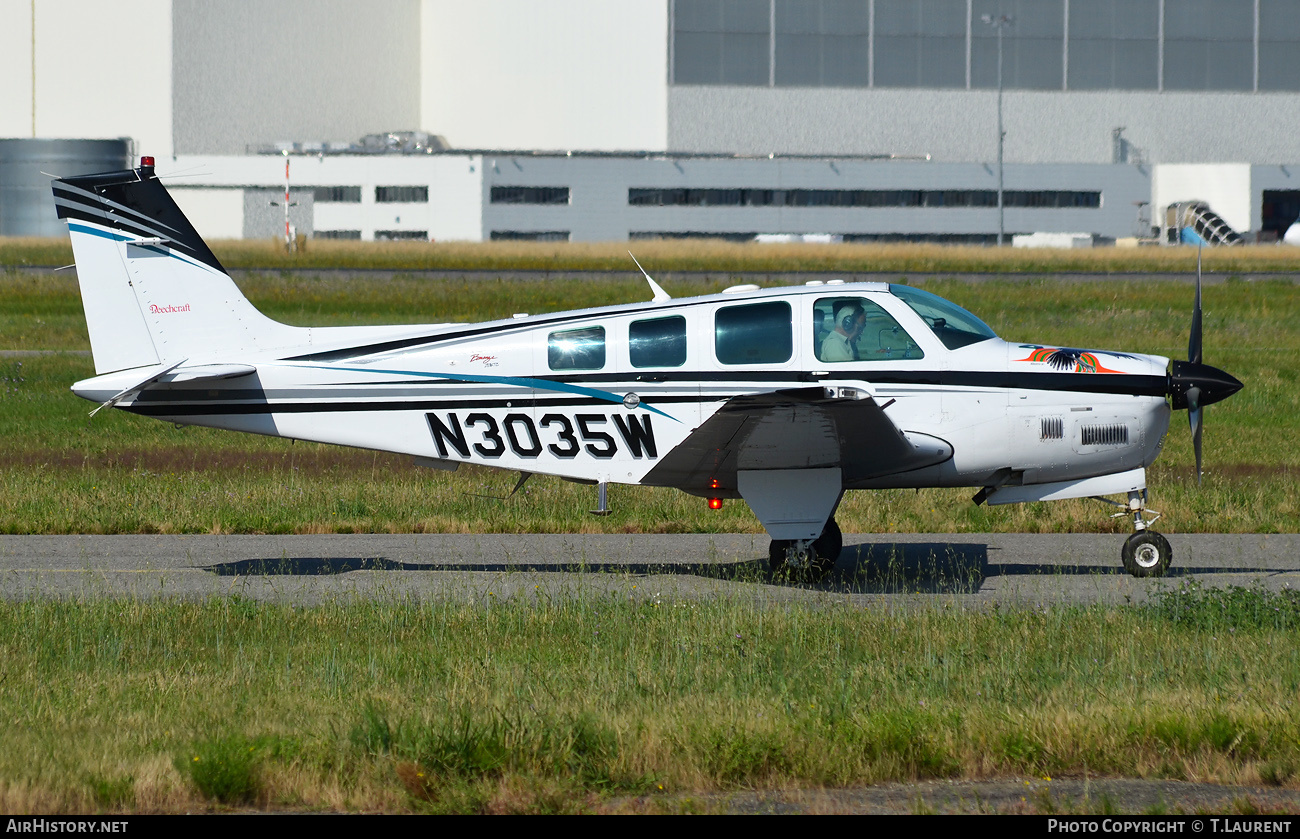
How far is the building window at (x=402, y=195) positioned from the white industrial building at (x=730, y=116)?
0.47 feet

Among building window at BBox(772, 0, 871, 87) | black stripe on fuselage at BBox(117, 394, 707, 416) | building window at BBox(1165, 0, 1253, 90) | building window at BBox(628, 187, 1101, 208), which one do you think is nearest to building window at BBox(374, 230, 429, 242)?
building window at BBox(628, 187, 1101, 208)

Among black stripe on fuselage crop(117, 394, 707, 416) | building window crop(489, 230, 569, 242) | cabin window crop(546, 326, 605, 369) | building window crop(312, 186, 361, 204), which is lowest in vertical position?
black stripe on fuselage crop(117, 394, 707, 416)

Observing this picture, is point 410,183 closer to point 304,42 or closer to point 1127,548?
point 304,42

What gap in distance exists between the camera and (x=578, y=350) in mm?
10305

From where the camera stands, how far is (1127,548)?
10461mm

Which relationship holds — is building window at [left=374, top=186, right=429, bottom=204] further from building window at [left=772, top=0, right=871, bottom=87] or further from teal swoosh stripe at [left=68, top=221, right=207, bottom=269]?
teal swoosh stripe at [left=68, top=221, right=207, bottom=269]

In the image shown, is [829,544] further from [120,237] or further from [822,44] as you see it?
[822,44]

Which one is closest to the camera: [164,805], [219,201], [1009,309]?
[164,805]

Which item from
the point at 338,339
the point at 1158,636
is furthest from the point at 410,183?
the point at 1158,636

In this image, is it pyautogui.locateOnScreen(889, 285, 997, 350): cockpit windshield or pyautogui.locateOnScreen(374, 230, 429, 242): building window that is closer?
pyautogui.locateOnScreen(889, 285, 997, 350): cockpit windshield

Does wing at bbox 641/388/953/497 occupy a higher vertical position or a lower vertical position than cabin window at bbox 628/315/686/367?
lower

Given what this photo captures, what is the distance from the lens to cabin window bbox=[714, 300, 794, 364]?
1012cm

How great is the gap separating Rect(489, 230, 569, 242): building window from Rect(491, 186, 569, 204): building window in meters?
1.66
